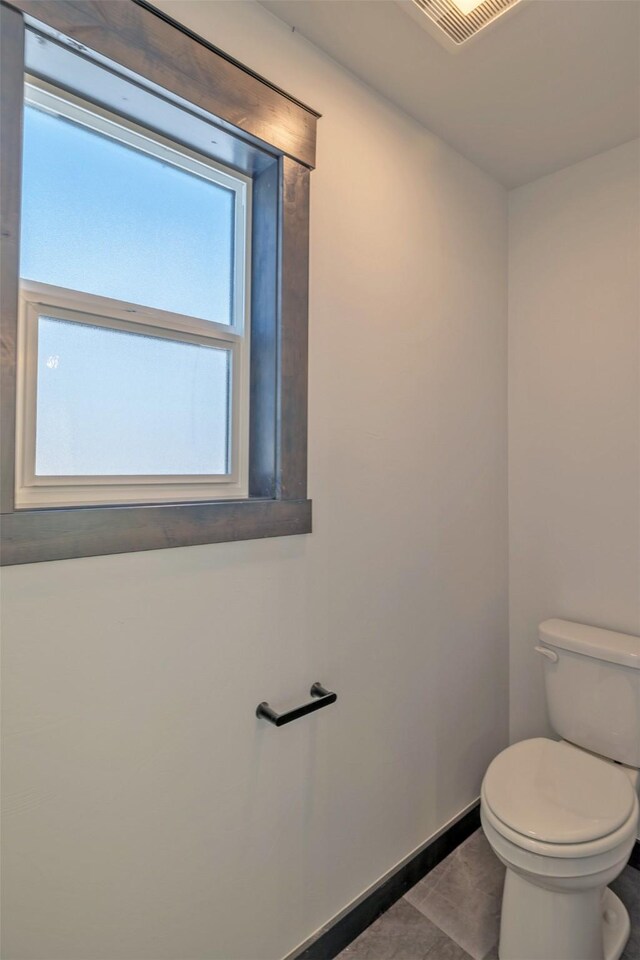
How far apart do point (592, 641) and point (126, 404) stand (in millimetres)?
1678

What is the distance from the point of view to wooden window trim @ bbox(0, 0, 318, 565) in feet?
2.78

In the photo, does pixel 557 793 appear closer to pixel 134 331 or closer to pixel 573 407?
pixel 573 407

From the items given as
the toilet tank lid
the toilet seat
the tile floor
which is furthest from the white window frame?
the tile floor

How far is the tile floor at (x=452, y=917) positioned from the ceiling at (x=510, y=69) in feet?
8.37

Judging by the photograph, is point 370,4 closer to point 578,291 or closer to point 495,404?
point 578,291

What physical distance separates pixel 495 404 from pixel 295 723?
1.45m

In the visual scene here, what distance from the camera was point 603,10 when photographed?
1216mm

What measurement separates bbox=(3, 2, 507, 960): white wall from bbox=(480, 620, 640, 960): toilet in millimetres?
338

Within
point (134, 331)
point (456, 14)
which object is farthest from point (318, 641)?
point (456, 14)

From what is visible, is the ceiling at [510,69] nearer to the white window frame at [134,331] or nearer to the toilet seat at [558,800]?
the white window frame at [134,331]

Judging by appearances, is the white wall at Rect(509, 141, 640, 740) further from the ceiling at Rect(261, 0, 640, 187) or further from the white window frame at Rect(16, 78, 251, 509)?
the white window frame at Rect(16, 78, 251, 509)

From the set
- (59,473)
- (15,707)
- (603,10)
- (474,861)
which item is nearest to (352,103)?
(603,10)

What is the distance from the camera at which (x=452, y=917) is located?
1.48 m

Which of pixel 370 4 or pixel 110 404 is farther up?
pixel 370 4
